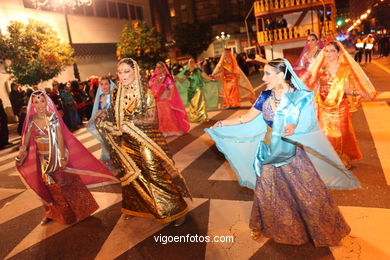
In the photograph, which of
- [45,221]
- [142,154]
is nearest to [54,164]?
[45,221]

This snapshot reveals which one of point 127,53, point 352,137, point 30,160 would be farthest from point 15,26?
point 352,137

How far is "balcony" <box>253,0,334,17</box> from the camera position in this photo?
656 inches

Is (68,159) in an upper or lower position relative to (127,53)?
lower

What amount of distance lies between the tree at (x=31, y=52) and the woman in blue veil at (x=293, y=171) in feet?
40.0

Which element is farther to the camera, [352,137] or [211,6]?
[211,6]

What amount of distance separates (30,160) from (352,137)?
4.29 meters

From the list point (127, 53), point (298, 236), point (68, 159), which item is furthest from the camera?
point (127, 53)

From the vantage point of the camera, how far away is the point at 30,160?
154 inches

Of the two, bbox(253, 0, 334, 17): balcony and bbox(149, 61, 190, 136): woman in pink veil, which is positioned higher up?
bbox(253, 0, 334, 17): balcony

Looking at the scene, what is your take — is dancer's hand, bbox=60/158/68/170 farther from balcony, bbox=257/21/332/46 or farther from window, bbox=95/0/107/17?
window, bbox=95/0/107/17

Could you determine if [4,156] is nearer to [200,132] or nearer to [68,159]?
[200,132]
